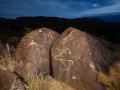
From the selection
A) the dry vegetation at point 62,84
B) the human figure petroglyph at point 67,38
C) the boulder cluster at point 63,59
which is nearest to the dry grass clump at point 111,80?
the dry vegetation at point 62,84

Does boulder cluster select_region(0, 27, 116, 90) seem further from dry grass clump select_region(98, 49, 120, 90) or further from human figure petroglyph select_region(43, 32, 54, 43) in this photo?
dry grass clump select_region(98, 49, 120, 90)

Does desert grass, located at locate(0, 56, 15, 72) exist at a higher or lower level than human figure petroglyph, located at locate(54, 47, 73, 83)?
lower

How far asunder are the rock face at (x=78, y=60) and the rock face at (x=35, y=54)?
64 cm

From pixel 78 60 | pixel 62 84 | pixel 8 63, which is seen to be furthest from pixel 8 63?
pixel 78 60

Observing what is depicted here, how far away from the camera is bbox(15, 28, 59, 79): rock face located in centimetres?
913

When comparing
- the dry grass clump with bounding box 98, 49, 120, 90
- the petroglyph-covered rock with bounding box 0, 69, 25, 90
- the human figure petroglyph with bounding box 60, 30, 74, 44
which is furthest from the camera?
the human figure petroglyph with bounding box 60, 30, 74, 44

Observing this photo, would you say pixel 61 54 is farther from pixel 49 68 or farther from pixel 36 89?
pixel 36 89

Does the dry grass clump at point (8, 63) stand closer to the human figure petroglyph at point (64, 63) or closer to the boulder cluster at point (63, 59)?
the boulder cluster at point (63, 59)

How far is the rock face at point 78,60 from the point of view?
7.79 metres

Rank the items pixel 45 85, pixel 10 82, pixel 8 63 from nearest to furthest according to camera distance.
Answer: pixel 10 82, pixel 45 85, pixel 8 63

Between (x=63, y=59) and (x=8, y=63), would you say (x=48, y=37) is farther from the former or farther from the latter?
(x=8, y=63)

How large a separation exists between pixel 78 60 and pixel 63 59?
0.56 meters

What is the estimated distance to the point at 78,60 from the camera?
8.03 m

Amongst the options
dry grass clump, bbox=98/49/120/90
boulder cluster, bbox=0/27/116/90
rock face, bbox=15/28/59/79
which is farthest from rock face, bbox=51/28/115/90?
rock face, bbox=15/28/59/79
